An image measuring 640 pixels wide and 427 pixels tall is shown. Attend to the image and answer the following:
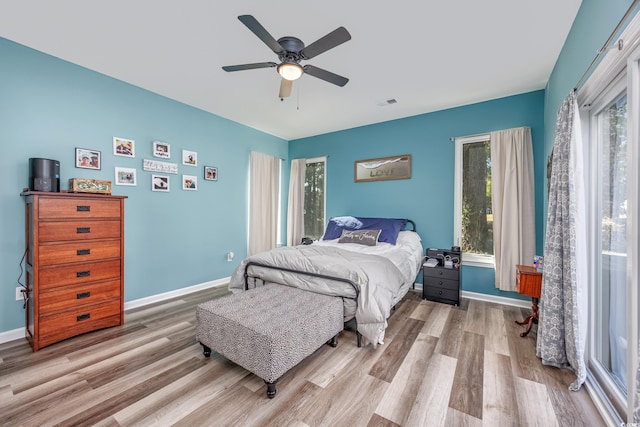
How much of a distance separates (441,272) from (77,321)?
3.96m

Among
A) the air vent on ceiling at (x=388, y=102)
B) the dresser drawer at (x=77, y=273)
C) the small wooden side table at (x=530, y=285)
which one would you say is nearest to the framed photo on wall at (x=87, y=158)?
the dresser drawer at (x=77, y=273)

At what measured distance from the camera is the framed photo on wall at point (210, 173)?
4.03 m

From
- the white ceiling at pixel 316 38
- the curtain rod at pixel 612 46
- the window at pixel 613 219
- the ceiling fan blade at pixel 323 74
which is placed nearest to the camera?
the curtain rod at pixel 612 46

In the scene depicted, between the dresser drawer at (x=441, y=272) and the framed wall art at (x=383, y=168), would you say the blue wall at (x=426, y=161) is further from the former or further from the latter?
the dresser drawer at (x=441, y=272)

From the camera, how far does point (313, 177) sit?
5316 mm

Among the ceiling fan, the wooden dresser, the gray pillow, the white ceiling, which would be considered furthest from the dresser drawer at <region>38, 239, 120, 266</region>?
the gray pillow

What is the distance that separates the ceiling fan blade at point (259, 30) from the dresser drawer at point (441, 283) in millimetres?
3135

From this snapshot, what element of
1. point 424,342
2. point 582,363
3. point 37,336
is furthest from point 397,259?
point 37,336

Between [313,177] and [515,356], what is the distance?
4.05 meters

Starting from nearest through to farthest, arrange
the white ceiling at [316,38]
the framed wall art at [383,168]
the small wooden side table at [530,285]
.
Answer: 1. the white ceiling at [316,38]
2. the small wooden side table at [530,285]
3. the framed wall art at [383,168]

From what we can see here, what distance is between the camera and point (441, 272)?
345 centimetres

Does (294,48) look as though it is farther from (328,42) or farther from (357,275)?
(357,275)

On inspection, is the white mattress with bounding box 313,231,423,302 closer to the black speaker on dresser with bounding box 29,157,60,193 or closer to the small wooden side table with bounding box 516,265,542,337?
the small wooden side table with bounding box 516,265,542,337

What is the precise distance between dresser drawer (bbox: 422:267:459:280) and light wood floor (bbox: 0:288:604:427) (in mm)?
→ 833
